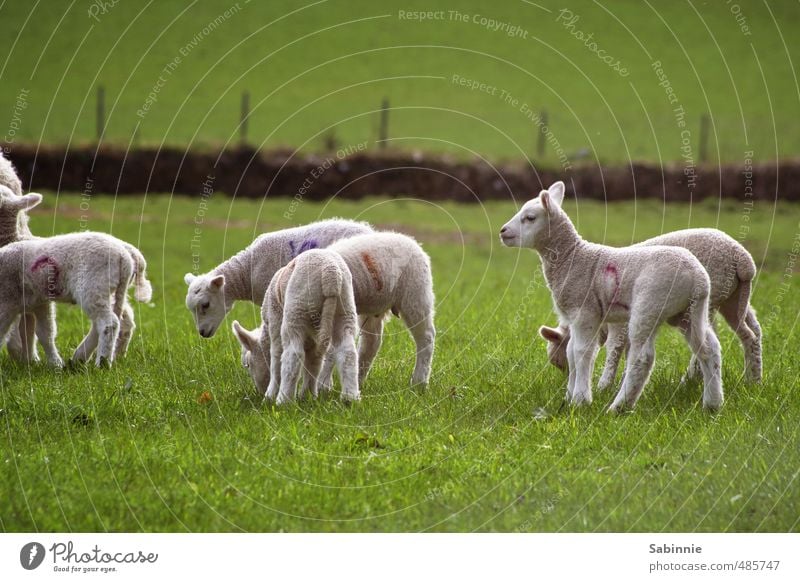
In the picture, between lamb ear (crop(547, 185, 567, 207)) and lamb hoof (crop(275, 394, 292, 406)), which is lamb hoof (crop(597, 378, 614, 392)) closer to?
lamb ear (crop(547, 185, 567, 207))

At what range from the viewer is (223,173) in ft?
108

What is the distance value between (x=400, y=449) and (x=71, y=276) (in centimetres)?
445

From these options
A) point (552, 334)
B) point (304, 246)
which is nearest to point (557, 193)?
point (552, 334)

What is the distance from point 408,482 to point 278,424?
157cm

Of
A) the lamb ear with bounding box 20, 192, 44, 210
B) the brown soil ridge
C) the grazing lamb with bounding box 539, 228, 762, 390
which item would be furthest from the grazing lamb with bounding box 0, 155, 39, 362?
the brown soil ridge

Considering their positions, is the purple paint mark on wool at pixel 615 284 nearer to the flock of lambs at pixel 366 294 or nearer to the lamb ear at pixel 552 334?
the flock of lambs at pixel 366 294

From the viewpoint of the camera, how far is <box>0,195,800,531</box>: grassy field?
751cm

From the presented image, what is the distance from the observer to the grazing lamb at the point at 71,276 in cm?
1108

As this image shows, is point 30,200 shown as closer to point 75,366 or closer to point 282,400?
point 75,366

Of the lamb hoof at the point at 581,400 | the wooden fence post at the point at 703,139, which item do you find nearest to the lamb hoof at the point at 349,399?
the lamb hoof at the point at 581,400

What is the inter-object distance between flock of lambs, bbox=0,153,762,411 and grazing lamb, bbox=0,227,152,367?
0.04 ft

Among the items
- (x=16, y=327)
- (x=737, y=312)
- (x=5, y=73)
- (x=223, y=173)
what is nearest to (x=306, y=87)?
(x=223, y=173)

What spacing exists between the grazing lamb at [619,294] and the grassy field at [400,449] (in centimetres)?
42
